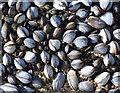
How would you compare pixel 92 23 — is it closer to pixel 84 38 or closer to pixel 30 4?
pixel 84 38

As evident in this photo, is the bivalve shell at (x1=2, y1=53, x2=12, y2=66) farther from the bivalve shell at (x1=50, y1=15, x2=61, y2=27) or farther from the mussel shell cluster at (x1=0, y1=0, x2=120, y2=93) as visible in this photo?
the bivalve shell at (x1=50, y1=15, x2=61, y2=27)

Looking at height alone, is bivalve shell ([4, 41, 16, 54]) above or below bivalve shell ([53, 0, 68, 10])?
below

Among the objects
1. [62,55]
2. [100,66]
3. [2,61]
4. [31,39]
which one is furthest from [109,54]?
[2,61]

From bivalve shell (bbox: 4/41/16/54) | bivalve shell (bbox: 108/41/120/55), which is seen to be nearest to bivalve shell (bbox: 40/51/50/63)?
bivalve shell (bbox: 4/41/16/54)

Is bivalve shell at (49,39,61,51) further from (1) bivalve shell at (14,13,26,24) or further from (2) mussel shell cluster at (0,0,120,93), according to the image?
(1) bivalve shell at (14,13,26,24)

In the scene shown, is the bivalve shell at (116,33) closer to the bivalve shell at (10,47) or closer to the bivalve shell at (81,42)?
the bivalve shell at (81,42)

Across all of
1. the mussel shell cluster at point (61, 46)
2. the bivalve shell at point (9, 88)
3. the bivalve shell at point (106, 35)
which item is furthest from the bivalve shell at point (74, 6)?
the bivalve shell at point (9, 88)

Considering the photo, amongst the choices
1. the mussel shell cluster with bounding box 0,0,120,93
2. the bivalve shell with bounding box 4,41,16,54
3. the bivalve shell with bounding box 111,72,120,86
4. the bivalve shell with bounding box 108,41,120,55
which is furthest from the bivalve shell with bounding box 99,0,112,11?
the bivalve shell with bounding box 4,41,16,54

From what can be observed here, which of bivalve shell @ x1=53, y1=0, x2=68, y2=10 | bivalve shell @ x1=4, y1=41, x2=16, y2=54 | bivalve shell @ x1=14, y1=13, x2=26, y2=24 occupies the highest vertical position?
bivalve shell @ x1=53, y1=0, x2=68, y2=10
